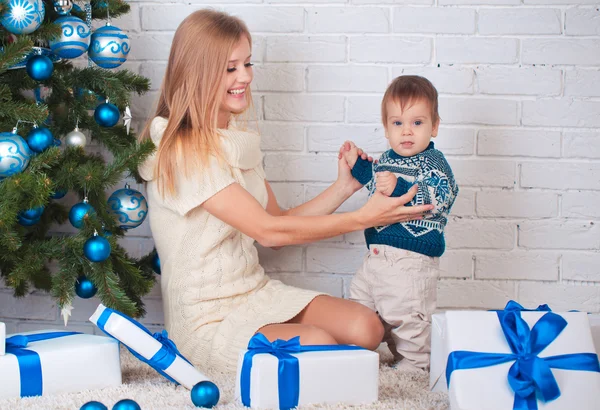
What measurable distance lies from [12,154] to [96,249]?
302 millimetres

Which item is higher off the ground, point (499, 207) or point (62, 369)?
point (499, 207)

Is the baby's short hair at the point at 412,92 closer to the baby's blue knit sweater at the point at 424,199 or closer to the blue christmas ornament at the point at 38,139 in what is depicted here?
the baby's blue knit sweater at the point at 424,199

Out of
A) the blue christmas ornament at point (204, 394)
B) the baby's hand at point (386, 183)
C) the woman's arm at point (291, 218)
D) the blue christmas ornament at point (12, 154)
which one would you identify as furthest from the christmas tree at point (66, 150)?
the baby's hand at point (386, 183)

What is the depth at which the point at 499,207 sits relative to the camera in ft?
7.54

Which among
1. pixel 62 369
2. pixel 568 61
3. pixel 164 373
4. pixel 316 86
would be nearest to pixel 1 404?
pixel 62 369

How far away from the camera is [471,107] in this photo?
2266 millimetres

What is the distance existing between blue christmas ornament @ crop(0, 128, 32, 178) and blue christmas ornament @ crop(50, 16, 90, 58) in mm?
259

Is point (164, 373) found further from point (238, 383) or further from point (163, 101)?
point (163, 101)

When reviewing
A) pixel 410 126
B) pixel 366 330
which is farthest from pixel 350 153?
pixel 366 330

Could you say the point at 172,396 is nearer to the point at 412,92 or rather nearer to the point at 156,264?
the point at 156,264

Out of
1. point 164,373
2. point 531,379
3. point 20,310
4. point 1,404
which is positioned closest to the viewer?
point 531,379

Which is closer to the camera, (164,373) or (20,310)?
(164,373)

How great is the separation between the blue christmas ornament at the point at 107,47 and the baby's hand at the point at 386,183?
77 cm

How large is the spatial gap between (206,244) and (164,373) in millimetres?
387
